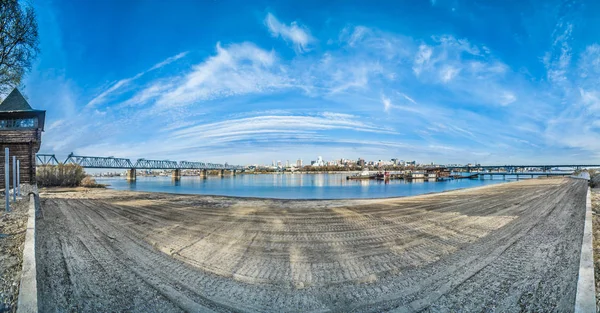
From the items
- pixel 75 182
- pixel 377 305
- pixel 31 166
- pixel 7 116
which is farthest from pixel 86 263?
pixel 75 182

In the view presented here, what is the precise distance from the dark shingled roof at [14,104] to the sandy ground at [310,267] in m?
20.6

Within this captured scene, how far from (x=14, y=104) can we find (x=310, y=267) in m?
28.5

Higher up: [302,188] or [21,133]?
[21,133]

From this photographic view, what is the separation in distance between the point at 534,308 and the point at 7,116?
30.7 meters

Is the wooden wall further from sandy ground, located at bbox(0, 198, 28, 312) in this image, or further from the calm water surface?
sandy ground, located at bbox(0, 198, 28, 312)

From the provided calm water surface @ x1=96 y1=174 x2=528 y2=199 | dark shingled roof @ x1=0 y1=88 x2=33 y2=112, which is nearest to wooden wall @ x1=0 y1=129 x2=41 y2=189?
dark shingled roof @ x1=0 y1=88 x2=33 y2=112

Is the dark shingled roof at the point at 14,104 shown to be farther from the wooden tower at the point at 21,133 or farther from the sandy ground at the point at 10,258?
the sandy ground at the point at 10,258

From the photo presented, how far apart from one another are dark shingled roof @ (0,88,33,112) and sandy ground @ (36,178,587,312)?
67.7ft

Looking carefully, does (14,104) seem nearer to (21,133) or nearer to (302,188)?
(21,133)

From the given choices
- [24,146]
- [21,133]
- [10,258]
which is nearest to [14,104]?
[21,133]

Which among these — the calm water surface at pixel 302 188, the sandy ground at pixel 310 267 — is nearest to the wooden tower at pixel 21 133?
the calm water surface at pixel 302 188

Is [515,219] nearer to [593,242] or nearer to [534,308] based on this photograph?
[593,242]

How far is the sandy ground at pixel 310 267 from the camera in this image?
3107 millimetres

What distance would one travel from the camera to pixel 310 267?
4238 millimetres
